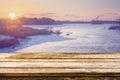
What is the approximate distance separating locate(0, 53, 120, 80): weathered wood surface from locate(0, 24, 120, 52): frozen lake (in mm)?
38

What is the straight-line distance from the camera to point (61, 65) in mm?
1004

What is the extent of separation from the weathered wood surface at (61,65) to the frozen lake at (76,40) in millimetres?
38

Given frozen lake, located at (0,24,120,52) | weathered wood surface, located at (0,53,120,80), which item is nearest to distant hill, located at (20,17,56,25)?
frozen lake, located at (0,24,120,52)

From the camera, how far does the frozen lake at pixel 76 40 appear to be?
1094 millimetres

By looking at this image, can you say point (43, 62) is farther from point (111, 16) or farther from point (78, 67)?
point (111, 16)

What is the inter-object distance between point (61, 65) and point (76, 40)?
17cm

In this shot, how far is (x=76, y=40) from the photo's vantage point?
43.9 inches

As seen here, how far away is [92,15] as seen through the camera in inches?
44.6

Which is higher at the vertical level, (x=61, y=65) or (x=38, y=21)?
(x=38, y=21)

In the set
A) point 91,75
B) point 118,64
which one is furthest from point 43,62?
point 118,64

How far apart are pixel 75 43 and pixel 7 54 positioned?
0.30 meters

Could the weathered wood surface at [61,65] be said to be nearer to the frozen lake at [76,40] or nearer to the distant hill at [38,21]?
the frozen lake at [76,40]

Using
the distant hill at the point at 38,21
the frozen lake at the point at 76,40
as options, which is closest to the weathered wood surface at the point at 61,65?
the frozen lake at the point at 76,40

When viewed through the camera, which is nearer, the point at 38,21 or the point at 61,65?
the point at 61,65
